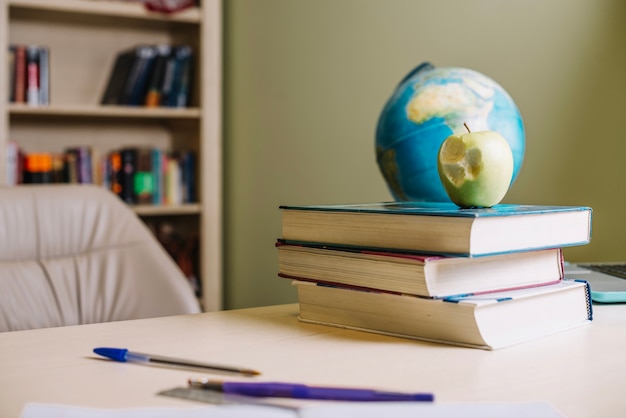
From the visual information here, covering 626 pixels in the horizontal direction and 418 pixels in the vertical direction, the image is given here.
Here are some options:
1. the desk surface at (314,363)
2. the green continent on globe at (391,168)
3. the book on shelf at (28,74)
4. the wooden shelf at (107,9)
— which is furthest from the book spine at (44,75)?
the desk surface at (314,363)

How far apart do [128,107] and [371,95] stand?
3.59 feet

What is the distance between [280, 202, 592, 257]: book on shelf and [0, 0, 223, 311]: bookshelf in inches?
80.1

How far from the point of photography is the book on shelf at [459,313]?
0.70 m

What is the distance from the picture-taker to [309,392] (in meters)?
0.54

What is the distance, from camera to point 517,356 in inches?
26.7

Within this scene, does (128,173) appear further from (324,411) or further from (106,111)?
(324,411)

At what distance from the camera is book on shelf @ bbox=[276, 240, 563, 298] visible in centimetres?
70

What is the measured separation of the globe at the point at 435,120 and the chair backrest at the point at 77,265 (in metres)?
0.55

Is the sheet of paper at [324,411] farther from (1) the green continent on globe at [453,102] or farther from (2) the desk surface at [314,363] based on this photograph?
(1) the green continent on globe at [453,102]

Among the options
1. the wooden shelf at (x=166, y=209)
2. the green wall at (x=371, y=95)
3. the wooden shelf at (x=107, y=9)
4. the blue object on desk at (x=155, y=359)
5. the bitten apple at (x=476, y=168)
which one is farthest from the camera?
the wooden shelf at (x=166, y=209)

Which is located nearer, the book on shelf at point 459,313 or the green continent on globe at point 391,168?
the book on shelf at point 459,313

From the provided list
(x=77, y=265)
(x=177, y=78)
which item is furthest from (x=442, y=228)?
(x=177, y=78)

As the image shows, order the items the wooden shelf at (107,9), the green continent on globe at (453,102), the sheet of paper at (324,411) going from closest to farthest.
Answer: the sheet of paper at (324,411), the green continent on globe at (453,102), the wooden shelf at (107,9)

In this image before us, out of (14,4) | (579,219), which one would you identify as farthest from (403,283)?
(14,4)
